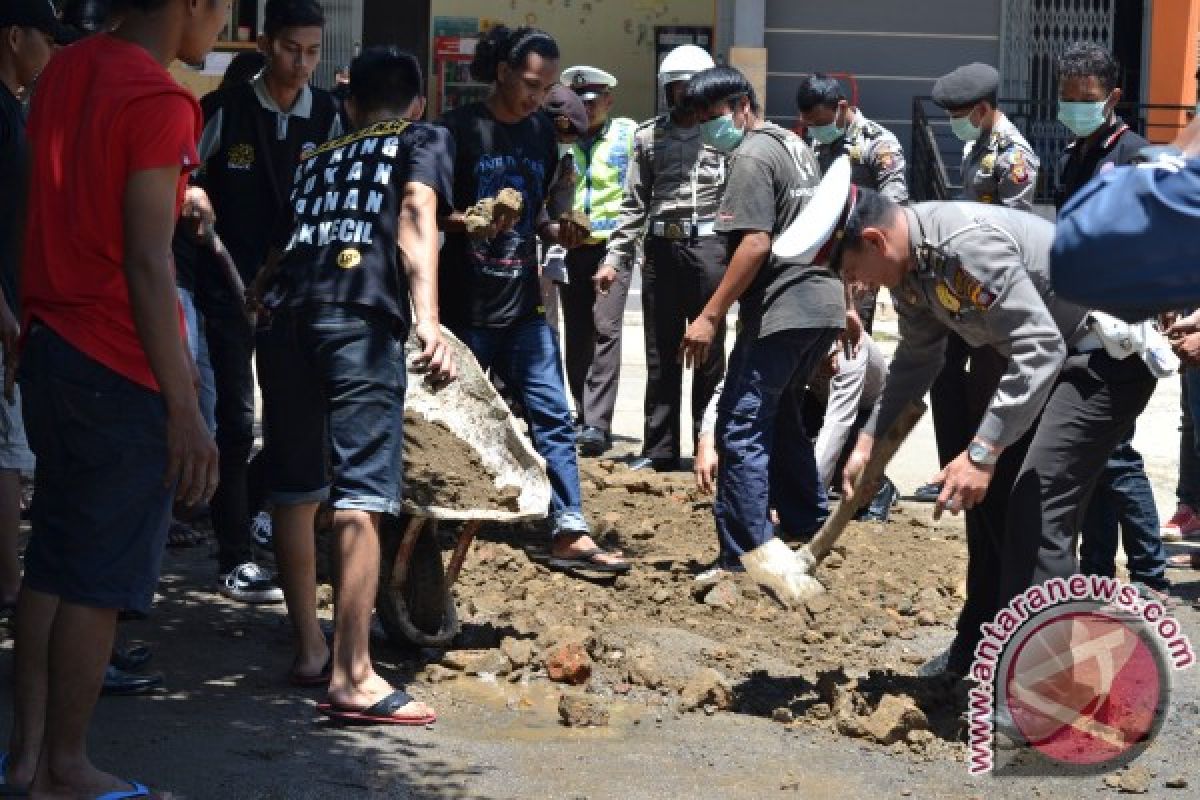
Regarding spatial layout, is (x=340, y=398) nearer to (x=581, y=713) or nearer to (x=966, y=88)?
Result: (x=581, y=713)

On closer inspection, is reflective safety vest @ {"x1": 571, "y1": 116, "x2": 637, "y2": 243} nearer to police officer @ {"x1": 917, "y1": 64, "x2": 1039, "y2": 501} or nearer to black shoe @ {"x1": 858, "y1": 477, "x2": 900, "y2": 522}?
police officer @ {"x1": 917, "y1": 64, "x2": 1039, "y2": 501}

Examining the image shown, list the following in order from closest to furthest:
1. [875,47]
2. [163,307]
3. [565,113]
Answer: [163,307]
[565,113]
[875,47]

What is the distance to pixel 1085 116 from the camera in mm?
7820

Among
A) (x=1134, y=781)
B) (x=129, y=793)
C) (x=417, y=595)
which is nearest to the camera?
(x=129, y=793)

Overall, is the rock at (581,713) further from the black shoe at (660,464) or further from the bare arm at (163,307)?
the black shoe at (660,464)

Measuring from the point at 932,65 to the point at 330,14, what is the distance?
274 inches

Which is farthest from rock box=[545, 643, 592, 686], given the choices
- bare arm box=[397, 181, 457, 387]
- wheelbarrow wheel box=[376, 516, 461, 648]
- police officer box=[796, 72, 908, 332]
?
police officer box=[796, 72, 908, 332]

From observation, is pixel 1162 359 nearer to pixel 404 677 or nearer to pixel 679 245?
pixel 404 677

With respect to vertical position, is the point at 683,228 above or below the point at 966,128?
below

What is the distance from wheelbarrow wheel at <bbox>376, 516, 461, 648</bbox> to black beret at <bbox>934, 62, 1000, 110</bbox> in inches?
170

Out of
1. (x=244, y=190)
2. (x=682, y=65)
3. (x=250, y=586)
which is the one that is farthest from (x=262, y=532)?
(x=682, y=65)

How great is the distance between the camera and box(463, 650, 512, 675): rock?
587 cm

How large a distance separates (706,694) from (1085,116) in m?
A: 3.48

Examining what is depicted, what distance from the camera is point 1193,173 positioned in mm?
2738
